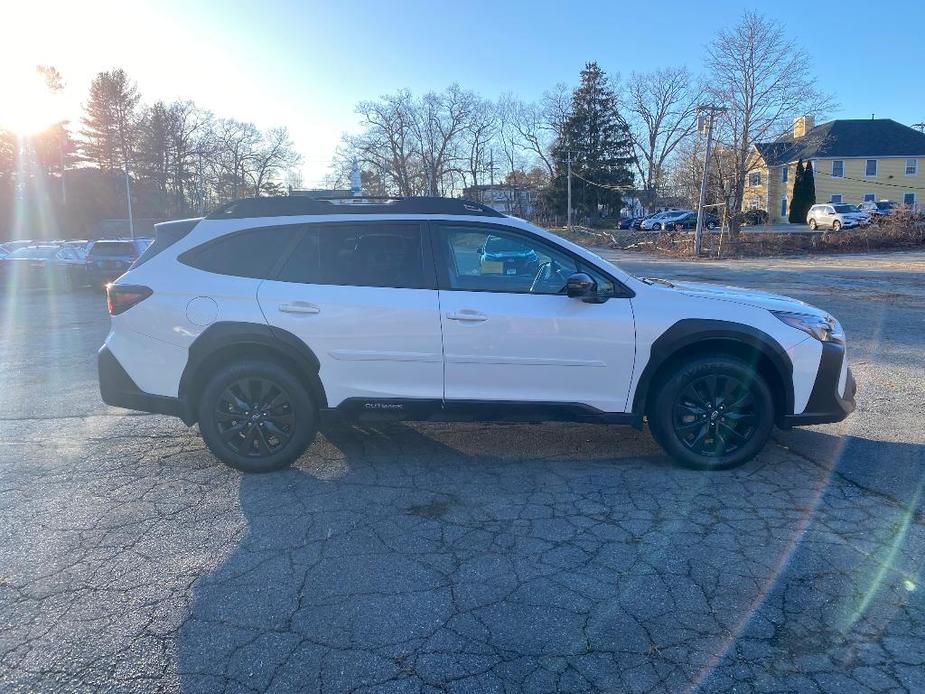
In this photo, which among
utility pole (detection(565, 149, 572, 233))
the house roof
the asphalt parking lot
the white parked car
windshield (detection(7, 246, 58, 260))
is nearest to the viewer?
the asphalt parking lot

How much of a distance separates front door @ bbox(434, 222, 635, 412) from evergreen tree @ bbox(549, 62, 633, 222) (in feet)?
193

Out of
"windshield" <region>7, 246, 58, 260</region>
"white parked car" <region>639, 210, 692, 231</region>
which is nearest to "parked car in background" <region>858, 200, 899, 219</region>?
"white parked car" <region>639, 210, 692, 231</region>

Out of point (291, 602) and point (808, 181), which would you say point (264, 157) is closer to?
point (808, 181)

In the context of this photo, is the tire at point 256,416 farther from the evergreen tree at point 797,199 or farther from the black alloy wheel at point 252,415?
the evergreen tree at point 797,199

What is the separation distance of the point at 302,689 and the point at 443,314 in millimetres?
2459

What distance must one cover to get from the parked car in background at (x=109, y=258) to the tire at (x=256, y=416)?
15.8 metres

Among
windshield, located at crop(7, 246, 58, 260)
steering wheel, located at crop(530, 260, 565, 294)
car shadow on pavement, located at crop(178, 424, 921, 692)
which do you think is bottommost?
car shadow on pavement, located at crop(178, 424, 921, 692)

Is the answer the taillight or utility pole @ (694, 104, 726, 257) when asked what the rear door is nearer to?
the taillight

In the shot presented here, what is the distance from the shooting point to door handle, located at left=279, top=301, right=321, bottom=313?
4.38 meters

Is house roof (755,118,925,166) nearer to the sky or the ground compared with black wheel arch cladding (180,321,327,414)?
nearer to the sky

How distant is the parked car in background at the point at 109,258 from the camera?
59.9 feet

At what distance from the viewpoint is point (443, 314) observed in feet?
14.2

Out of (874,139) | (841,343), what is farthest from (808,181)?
(841,343)

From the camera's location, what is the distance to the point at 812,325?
445 cm
